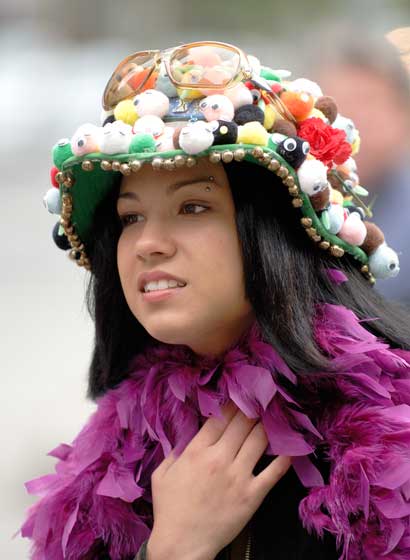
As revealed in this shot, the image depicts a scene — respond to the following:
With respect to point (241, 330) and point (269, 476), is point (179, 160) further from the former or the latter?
point (269, 476)

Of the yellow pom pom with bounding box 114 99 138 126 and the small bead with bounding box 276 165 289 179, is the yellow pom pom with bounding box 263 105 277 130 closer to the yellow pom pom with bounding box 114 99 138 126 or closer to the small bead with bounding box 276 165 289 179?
the small bead with bounding box 276 165 289 179

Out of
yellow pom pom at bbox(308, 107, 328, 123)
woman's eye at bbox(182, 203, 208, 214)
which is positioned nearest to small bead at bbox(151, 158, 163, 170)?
woman's eye at bbox(182, 203, 208, 214)

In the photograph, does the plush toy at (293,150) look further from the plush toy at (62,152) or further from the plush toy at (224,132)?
the plush toy at (62,152)

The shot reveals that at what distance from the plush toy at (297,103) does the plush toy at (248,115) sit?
77mm

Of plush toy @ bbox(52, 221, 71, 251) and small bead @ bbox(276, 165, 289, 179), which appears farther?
plush toy @ bbox(52, 221, 71, 251)

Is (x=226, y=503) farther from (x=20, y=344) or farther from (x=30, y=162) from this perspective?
(x=30, y=162)

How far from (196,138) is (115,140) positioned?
0.48ft

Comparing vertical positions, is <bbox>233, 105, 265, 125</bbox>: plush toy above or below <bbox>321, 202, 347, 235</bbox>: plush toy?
above

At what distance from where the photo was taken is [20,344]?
4492 mm

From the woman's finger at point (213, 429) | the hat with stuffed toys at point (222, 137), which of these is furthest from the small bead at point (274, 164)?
the woman's finger at point (213, 429)

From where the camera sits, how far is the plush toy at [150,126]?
137 cm

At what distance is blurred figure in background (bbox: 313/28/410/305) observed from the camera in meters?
2.11

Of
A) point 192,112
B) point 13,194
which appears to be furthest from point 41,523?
point 13,194

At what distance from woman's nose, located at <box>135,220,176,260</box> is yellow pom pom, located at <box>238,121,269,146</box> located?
0.66 feet
